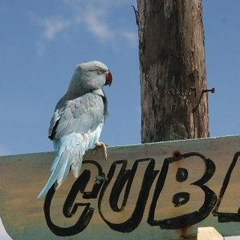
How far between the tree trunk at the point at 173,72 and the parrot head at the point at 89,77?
885mm

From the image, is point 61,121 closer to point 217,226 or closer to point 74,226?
point 74,226

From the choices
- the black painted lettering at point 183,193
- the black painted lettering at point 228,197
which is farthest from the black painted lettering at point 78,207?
the black painted lettering at point 228,197

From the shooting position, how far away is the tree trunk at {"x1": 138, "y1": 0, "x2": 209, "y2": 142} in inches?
127

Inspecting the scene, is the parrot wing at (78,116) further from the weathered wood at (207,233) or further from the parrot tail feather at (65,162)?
the weathered wood at (207,233)

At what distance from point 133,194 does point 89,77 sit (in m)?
1.51

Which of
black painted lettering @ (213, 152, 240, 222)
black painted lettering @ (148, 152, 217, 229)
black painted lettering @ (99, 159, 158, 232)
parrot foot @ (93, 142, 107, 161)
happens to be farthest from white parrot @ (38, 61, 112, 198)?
black painted lettering @ (213, 152, 240, 222)

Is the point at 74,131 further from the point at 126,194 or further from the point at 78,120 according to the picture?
the point at 126,194

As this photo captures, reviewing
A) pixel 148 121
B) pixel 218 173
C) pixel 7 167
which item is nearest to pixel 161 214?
pixel 218 173

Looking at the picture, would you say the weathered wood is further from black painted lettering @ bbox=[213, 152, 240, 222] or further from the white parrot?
the white parrot

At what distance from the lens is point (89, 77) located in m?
4.30

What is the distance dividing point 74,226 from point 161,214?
0.44 meters

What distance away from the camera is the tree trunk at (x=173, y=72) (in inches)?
127

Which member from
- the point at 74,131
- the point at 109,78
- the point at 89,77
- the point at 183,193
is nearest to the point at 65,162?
the point at 74,131

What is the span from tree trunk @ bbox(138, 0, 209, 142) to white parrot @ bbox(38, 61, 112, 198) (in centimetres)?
37
